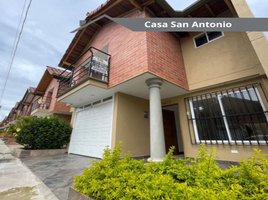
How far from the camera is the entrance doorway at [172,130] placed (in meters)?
6.45

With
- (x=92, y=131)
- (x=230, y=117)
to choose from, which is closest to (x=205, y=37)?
(x=230, y=117)

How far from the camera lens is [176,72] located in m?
4.95

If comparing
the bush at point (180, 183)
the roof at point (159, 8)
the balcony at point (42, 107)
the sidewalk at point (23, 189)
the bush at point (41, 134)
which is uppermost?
the roof at point (159, 8)

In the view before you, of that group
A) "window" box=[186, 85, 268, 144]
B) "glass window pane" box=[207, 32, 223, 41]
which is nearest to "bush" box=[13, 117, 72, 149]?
"window" box=[186, 85, 268, 144]

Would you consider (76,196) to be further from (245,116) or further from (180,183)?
(245,116)

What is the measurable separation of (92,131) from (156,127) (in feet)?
13.1

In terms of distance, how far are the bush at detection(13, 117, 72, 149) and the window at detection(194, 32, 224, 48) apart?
8.75 metres

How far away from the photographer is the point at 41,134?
21.4ft

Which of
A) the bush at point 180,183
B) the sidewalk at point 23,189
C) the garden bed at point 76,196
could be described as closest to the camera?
the bush at point 180,183

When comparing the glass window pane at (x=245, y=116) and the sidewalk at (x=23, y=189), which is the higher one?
the glass window pane at (x=245, y=116)

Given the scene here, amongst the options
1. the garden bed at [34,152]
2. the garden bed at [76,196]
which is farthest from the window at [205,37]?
the garden bed at [34,152]

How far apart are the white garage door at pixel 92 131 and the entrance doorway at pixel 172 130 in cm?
312

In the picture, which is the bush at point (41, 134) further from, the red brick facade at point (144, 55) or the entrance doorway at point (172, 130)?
the entrance doorway at point (172, 130)

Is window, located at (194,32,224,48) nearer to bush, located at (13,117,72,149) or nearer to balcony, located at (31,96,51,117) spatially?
bush, located at (13,117,72,149)
